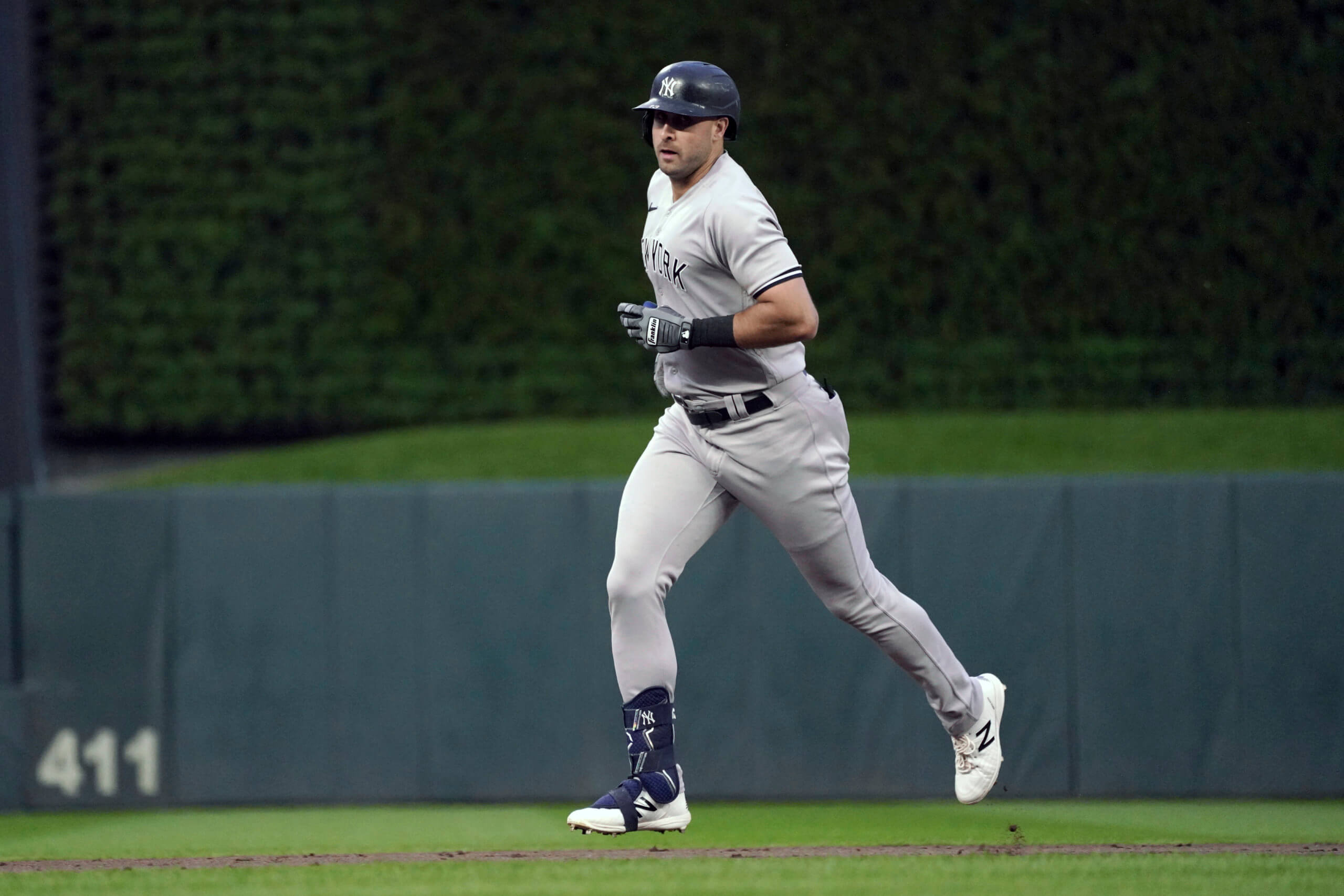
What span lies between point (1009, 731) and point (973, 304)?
418 centimetres

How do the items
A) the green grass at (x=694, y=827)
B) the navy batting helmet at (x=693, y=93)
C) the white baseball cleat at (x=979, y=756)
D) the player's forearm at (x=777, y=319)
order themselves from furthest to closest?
the green grass at (x=694, y=827)
the white baseball cleat at (x=979, y=756)
the navy batting helmet at (x=693, y=93)
the player's forearm at (x=777, y=319)

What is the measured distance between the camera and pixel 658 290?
4.18 m

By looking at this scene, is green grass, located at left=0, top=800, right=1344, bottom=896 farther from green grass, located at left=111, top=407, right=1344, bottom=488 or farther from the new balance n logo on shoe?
green grass, located at left=111, top=407, right=1344, bottom=488

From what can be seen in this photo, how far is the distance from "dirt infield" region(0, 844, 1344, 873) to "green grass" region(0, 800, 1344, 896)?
96 millimetres

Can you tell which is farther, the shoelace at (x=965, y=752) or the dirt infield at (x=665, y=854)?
the dirt infield at (x=665, y=854)

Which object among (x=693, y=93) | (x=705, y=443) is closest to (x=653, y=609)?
(x=705, y=443)

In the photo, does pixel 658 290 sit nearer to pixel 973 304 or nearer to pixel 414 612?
pixel 414 612

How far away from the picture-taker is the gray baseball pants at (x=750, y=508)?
4.07m

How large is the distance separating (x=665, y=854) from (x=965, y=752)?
93 centimetres

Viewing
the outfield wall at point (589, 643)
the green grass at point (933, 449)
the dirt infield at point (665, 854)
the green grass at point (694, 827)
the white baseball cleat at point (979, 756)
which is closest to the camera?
the white baseball cleat at point (979, 756)

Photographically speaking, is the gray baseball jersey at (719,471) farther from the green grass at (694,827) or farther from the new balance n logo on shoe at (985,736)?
the green grass at (694,827)

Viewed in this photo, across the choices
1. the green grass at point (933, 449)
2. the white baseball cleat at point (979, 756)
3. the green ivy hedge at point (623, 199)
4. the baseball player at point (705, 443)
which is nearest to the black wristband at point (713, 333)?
the baseball player at point (705, 443)

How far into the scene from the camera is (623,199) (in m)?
10.7

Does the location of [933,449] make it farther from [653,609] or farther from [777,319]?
[777,319]
